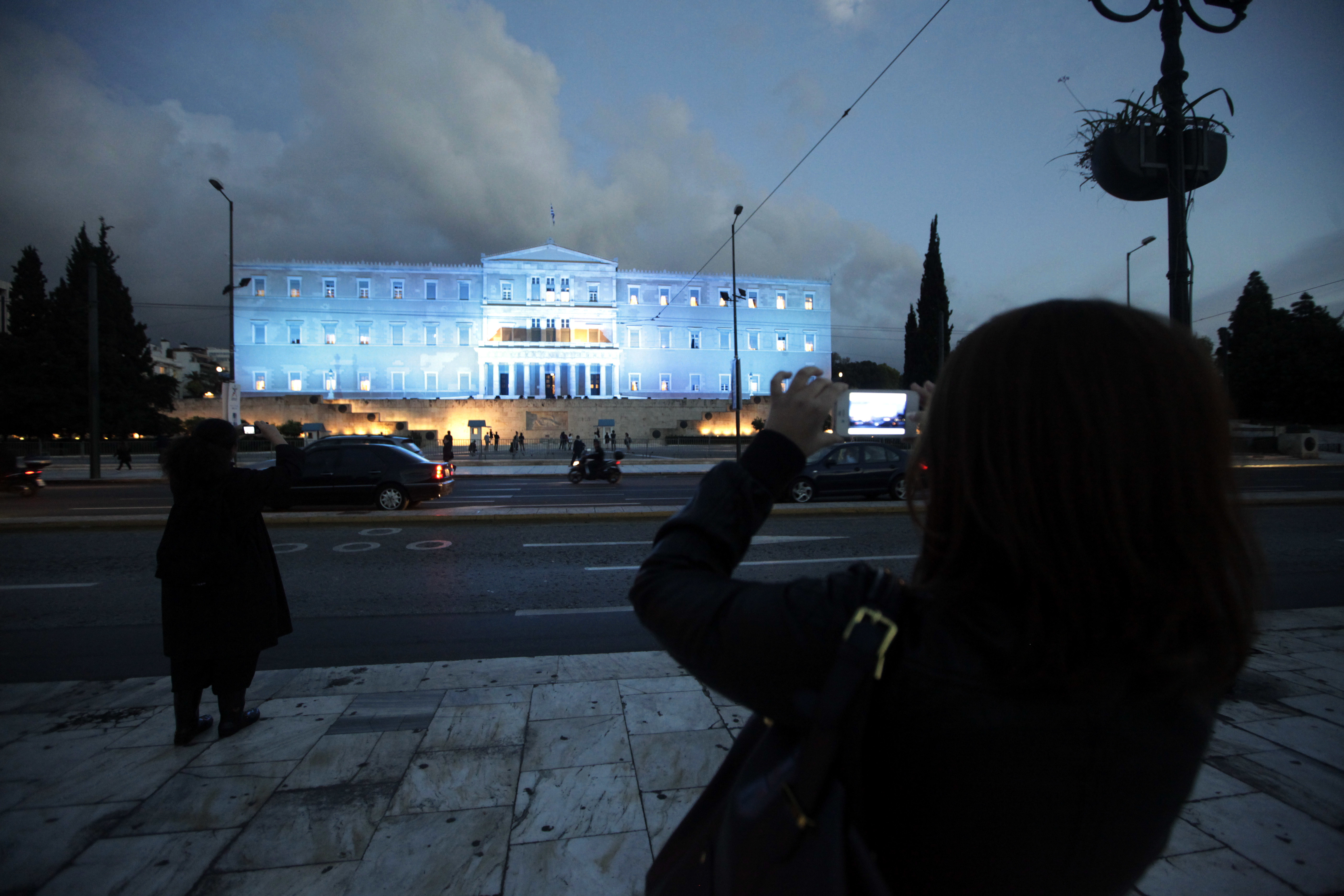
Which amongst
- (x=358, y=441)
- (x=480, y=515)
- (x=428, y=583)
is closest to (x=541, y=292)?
(x=358, y=441)

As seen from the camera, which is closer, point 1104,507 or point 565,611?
point 1104,507

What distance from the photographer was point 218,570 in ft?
12.3

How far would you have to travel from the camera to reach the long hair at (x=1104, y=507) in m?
0.90

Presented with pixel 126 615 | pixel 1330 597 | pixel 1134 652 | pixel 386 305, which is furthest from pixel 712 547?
pixel 386 305

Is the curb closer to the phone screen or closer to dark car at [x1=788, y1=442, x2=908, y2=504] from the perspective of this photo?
dark car at [x1=788, y1=442, x2=908, y2=504]

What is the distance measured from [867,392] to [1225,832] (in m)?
24.9

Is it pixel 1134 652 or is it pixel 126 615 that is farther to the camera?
pixel 126 615

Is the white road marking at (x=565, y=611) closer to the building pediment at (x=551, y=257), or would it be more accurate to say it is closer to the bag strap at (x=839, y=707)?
the bag strap at (x=839, y=707)

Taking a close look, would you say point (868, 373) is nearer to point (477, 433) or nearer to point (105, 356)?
point (477, 433)

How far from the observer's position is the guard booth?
153 feet

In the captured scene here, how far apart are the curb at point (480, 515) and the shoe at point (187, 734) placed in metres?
7.58

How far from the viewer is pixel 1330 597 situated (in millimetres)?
6793

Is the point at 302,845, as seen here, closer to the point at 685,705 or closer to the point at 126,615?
the point at 685,705

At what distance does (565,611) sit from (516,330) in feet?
207
